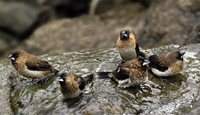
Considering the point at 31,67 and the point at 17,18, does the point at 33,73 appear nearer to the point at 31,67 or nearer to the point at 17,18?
the point at 31,67

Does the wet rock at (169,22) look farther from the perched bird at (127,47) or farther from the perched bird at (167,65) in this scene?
the perched bird at (167,65)

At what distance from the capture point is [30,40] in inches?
834

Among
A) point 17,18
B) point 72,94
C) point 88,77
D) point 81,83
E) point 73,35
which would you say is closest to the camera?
point 72,94

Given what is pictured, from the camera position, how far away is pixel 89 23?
21.5 metres

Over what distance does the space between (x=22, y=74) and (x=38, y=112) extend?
141 centimetres

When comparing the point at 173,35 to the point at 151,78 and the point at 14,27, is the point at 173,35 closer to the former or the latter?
the point at 151,78

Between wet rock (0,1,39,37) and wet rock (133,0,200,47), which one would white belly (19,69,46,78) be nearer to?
wet rock (133,0,200,47)

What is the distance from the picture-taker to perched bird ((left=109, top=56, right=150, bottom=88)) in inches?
375

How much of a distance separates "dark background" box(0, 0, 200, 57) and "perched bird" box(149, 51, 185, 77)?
347cm

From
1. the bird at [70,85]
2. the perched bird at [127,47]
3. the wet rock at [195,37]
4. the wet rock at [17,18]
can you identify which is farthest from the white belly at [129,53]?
the wet rock at [17,18]

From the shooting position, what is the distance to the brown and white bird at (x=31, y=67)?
409 inches

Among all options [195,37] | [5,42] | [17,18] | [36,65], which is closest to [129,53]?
[36,65]

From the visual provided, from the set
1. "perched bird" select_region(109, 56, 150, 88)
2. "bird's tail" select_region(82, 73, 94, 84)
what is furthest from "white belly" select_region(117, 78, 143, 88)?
"bird's tail" select_region(82, 73, 94, 84)

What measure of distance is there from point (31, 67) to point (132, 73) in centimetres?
194
